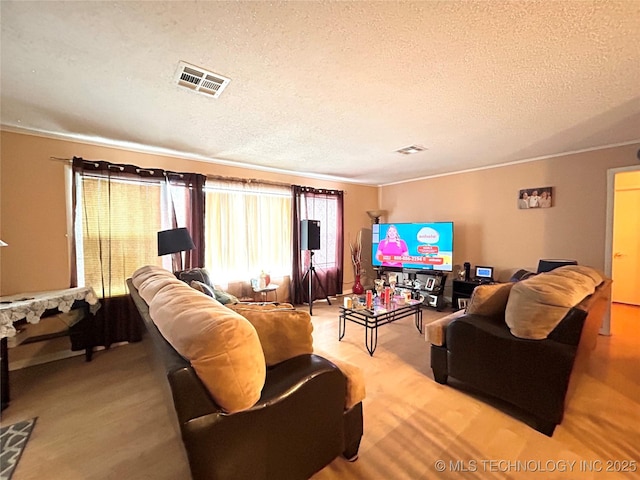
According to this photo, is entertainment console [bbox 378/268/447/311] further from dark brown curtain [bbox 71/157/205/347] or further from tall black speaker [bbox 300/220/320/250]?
dark brown curtain [bbox 71/157/205/347]

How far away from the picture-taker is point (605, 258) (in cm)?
328

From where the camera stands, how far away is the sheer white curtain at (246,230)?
3.88 metres

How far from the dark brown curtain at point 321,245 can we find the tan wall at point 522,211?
1.53 metres

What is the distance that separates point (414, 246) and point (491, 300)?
2.71m

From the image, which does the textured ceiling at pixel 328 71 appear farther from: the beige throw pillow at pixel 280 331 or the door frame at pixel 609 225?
the beige throw pillow at pixel 280 331

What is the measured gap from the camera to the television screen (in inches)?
176

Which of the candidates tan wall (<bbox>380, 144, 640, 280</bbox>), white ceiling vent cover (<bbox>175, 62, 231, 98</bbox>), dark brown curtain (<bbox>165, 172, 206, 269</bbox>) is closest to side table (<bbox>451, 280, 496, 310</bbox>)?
tan wall (<bbox>380, 144, 640, 280</bbox>)

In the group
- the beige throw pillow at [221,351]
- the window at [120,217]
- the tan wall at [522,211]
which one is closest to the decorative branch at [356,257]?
the tan wall at [522,211]

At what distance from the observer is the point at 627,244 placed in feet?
15.4

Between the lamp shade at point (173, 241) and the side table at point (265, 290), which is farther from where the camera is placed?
the side table at point (265, 290)

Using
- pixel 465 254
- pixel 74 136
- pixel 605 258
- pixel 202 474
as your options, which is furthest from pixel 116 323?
pixel 605 258

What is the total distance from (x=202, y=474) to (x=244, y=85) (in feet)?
7.13

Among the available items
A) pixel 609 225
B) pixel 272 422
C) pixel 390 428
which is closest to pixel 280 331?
pixel 272 422

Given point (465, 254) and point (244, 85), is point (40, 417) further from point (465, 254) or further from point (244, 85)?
point (465, 254)
